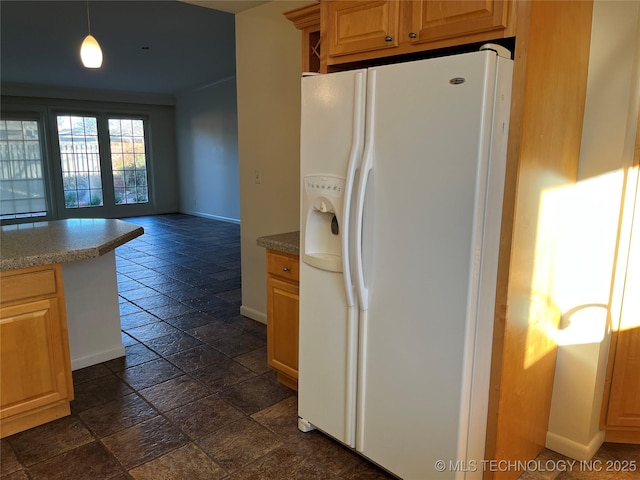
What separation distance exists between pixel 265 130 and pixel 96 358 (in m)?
2.01

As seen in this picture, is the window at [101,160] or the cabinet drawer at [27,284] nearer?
the cabinet drawer at [27,284]

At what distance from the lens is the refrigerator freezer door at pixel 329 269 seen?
1.82 metres

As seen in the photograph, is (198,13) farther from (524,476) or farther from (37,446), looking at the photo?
(524,476)

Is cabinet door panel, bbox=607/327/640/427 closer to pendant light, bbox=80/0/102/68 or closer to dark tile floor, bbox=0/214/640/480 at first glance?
dark tile floor, bbox=0/214/640/480

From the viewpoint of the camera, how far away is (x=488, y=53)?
4.69ft

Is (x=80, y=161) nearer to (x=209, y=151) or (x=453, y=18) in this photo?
(x=209, y=151)

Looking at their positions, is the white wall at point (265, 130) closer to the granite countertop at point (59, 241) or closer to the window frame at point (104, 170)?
the granite countertop at point (59, 241)

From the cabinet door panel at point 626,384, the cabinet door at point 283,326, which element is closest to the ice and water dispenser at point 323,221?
the cabinet door at point 283,326

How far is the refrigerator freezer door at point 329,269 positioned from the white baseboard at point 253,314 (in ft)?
5.08

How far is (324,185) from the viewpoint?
6.35 ft

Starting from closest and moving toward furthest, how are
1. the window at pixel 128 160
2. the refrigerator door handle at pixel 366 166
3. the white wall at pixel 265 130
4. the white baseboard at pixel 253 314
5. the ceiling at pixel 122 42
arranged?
the refrigerator door handle at pixel 366 166 < the white wall at pixel 265 130 < the white baseboard at pixel 253 314 < the ceiling at pixel 122 42 < the window at pixel 128 160

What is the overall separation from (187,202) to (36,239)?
8.22 metres

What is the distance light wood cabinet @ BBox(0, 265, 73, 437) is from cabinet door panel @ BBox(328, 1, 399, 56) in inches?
68.6

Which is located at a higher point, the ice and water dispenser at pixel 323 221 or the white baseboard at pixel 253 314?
the ice and water dispenser at pixel 323 221
